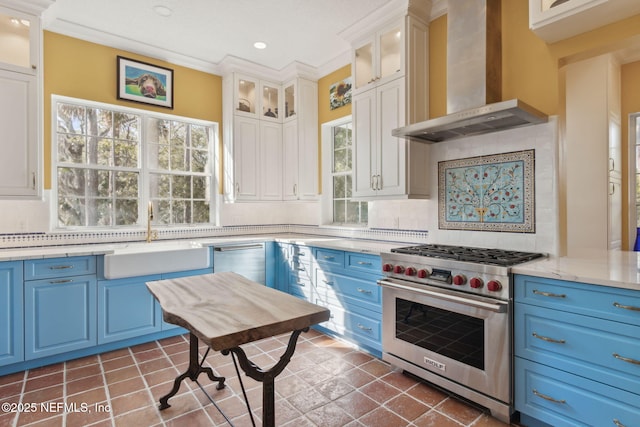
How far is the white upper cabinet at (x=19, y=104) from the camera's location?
2754 mm

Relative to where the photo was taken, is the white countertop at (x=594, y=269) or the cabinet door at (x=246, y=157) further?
the cabinet door at (x=246, y=157)

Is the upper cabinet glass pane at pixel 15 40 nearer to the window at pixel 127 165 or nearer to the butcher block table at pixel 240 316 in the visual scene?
the window at pixel 127 165

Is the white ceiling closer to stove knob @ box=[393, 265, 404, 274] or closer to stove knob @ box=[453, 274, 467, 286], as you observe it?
stove knob @ box=[393, 265, 404, 274]

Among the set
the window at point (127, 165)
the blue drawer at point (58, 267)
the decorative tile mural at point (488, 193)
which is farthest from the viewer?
the window at point (127, 165)

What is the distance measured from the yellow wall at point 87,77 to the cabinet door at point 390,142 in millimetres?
2379

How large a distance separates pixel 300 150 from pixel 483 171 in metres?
2.32

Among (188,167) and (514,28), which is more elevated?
(514,28)

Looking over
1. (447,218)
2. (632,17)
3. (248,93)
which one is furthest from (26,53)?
(632,17)

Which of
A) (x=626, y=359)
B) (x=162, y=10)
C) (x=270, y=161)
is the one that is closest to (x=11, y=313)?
(x=162, y=10)

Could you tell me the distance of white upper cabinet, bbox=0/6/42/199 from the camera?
108 inches

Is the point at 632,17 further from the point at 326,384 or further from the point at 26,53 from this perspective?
the point at 26,53

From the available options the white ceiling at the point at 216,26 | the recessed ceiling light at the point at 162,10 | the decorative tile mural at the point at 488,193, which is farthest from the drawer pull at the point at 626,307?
the recessed ceiling light at the point at 162,10

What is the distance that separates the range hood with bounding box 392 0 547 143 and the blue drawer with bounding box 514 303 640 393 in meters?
1.32

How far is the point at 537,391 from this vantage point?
1918mm
